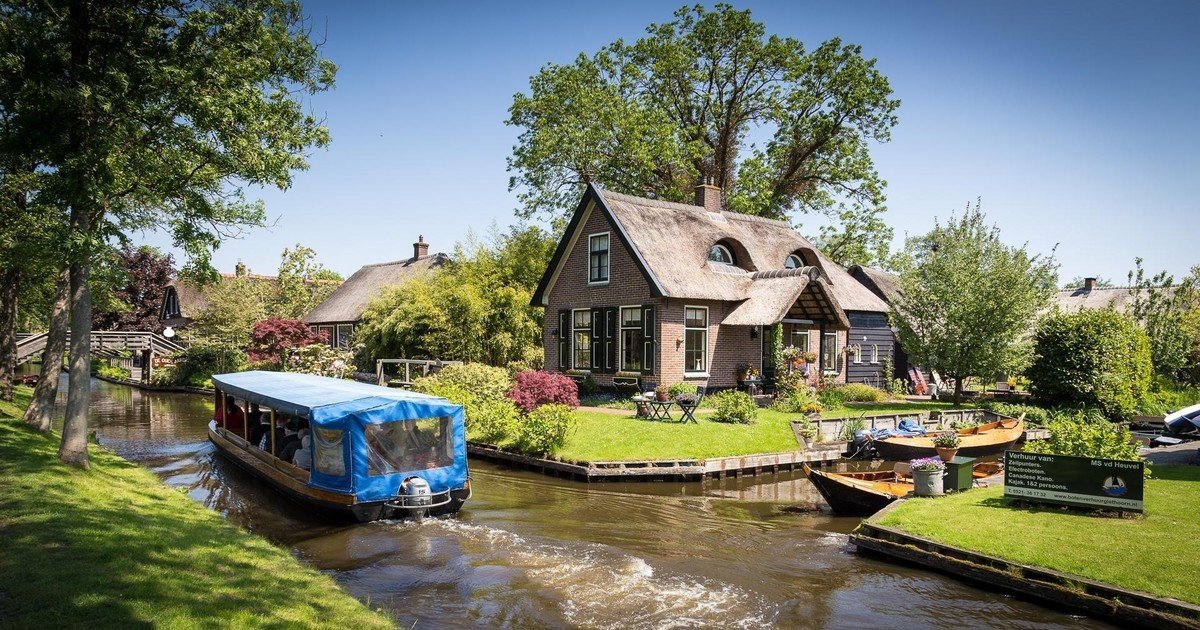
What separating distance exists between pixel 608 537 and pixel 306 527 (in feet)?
18.8

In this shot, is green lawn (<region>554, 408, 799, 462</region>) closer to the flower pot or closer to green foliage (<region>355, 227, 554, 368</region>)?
the flower pot

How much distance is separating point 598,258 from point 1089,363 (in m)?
18.0

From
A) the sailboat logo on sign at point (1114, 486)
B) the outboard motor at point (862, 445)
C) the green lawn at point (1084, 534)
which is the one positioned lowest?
the outboard motor at point (862, 445)

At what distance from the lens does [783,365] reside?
2797 centimetres

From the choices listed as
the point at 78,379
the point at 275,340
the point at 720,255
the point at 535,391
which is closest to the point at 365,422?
the point at 78,379

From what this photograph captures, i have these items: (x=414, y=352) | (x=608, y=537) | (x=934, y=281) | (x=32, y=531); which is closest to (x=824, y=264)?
(x=934, y=281)

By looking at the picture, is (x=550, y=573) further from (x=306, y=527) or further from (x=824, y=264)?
(x=824, y=264)

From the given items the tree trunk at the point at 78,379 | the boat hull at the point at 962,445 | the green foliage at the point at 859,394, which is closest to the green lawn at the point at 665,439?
the boat hull at the point at 962,445

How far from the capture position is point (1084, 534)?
11039 millimetres

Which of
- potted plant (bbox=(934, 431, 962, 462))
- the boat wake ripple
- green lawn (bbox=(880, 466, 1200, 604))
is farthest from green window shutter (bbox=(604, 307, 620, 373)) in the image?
green lawn (bbox=(880, 466, 1200, 604))

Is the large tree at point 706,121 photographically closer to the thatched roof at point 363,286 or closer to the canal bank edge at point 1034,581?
the thatched roof at point 363,286

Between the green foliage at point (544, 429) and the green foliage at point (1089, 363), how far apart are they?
60.8 feet

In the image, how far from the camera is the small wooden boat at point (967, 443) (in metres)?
20.1

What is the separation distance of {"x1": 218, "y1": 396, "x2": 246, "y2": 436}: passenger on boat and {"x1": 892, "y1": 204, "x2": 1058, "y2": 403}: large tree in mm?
23613
